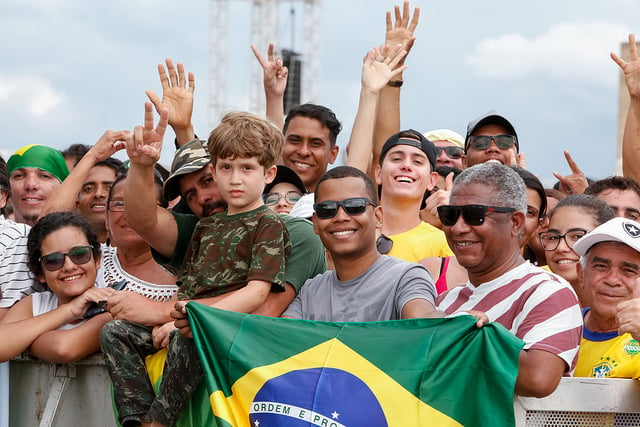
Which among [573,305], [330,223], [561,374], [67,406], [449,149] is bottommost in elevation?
[67,406]

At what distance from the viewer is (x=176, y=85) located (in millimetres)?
6430

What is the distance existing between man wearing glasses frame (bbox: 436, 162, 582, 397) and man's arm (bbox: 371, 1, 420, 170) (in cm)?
288

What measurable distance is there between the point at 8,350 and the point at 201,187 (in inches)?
53.0

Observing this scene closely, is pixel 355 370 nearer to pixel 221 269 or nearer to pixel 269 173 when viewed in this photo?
pixel 221 269

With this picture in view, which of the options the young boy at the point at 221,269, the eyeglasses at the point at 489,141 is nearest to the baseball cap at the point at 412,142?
the eyeglasses at the point at 489,141

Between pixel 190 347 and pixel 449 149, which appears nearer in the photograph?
pixel 190 347

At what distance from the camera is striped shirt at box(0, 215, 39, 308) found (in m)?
5.27

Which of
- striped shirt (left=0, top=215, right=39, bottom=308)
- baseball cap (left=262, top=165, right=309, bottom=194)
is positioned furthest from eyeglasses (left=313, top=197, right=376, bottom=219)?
striped shirt (left=0, top=215, right=39, bottom=308)

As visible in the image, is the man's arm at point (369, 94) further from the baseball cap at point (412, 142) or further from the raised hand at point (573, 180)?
the raised hand at point (573, 180)

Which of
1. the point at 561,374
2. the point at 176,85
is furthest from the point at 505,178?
the point at 176,85

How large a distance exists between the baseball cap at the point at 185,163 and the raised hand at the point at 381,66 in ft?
5.78

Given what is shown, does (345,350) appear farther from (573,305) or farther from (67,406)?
(67,406)

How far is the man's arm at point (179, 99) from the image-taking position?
6.27m

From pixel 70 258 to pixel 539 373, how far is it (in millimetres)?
2749
